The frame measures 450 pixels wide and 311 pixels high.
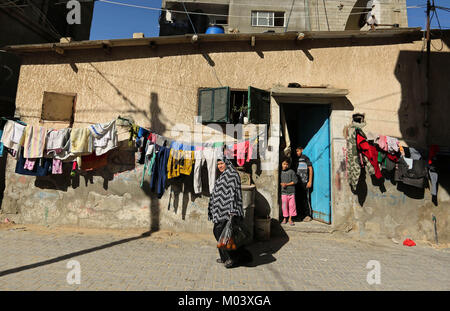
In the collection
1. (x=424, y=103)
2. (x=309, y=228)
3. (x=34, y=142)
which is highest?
(x=424, y=103)

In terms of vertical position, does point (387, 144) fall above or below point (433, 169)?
above

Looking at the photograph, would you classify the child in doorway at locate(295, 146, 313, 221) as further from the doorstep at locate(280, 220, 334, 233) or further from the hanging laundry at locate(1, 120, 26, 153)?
the hanging laundry at locate(1, 120, 26, 153)

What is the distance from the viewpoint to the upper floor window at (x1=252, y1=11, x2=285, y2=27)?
530 inches

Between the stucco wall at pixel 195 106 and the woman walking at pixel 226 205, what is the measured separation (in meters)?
1.71

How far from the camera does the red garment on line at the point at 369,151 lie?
5.43m

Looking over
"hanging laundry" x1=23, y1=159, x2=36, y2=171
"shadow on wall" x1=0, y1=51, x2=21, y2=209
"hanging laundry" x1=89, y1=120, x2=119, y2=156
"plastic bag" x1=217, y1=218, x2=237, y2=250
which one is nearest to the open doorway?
"plastic bag" x1=217, y1=218, x2=237, y2=250

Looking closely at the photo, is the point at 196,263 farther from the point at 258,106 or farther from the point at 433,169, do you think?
the point at 433,169

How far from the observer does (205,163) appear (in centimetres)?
564

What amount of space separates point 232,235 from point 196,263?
0.92 metres

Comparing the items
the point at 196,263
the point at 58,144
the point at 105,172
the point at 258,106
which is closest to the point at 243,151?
the point at 258,106

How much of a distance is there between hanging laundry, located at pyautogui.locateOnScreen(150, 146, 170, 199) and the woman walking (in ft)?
6.06

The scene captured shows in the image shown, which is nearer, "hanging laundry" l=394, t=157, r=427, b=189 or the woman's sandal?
→ the woman's sandal

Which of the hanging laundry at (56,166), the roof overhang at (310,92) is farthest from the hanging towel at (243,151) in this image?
the hanging laundry at (56,166)

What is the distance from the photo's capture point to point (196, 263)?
4.02 metres
